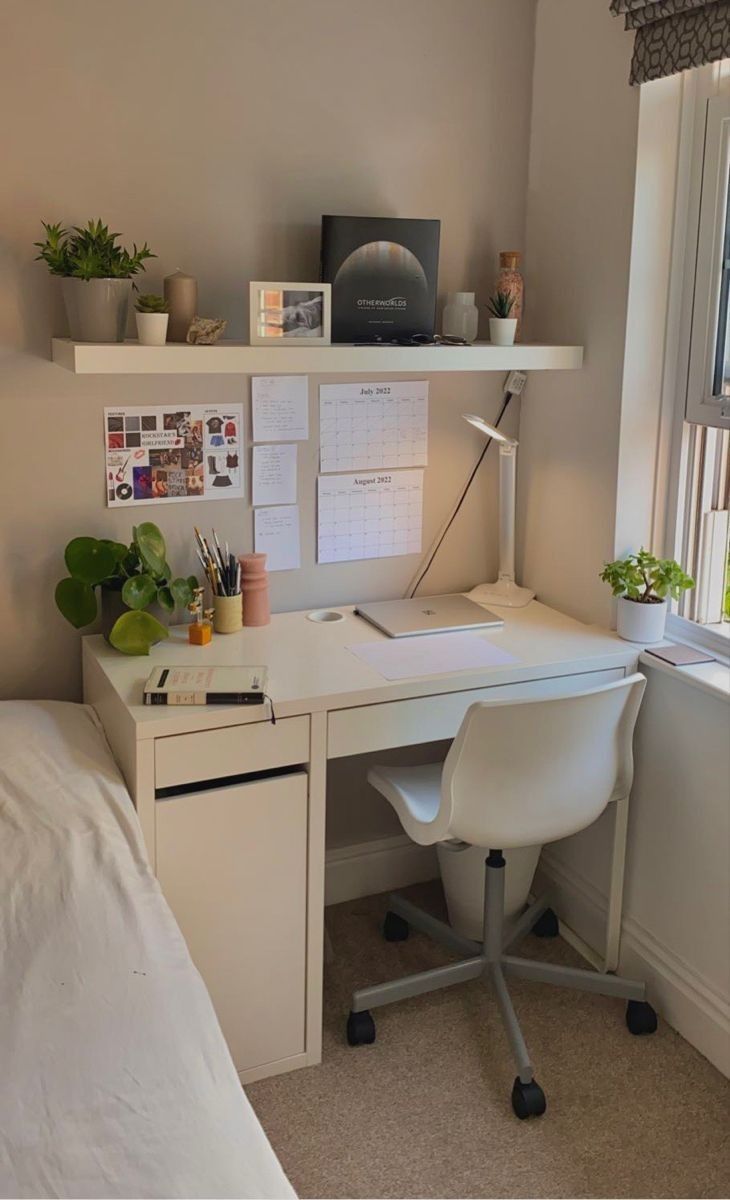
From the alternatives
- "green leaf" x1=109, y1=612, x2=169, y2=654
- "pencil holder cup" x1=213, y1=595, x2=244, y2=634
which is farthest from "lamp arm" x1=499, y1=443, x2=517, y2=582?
"green leaf" x1=109, y1=612, x2=169, y2=654

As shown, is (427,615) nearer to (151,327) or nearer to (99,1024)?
(151,327)

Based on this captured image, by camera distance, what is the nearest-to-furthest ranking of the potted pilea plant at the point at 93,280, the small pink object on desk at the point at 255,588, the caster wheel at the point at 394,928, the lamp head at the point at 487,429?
the potted pilea plant at the point at 93,280, the small pink object on desk at the point at 255,588, the lamp head at the point at 487,429, the caster wheel at the point at 394,928

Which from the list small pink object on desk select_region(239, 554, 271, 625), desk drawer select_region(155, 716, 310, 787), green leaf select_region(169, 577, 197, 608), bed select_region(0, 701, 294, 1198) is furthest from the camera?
small pink object on desk select_region(239, 554, 271, 625)

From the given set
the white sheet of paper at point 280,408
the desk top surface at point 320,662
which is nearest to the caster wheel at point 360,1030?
the desk top surface at point 320,662

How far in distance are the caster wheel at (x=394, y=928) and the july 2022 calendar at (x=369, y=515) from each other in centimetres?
85

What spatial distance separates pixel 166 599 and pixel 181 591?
4 centimetres

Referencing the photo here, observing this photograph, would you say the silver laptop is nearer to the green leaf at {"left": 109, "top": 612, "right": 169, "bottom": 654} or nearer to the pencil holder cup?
the pencil holder cup

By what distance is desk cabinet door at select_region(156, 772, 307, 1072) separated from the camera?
2.01 m

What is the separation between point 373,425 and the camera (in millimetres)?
2604

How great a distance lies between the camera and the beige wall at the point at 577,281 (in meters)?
2.36

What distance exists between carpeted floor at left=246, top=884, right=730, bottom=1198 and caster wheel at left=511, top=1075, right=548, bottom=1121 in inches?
0.8

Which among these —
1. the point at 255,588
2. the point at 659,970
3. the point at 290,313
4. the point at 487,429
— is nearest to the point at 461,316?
the point at 487,429

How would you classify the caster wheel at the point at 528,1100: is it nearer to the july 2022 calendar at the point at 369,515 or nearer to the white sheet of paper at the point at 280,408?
the july 2022 calendar at the point at 369,515

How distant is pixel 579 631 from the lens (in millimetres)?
2512
